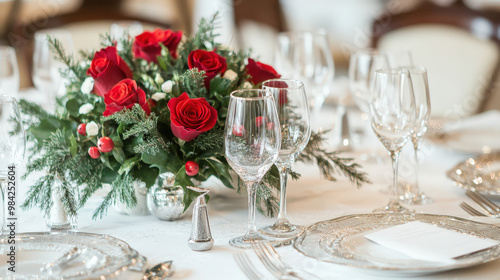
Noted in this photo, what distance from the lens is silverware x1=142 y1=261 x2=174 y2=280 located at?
85cm

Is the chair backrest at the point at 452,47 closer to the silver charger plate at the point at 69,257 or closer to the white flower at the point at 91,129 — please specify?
the white flower at the point at 91,129

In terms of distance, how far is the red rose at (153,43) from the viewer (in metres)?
1.22

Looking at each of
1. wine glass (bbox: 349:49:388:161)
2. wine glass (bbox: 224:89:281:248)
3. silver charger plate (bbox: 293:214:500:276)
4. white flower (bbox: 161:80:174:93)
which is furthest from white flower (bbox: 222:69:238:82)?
wine glass (bbox: 349:49:388:161)

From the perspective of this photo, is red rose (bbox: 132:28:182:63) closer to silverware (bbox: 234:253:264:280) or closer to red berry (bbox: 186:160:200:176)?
red berry (bbox: 186:160:200:176)

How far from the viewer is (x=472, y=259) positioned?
853 mm

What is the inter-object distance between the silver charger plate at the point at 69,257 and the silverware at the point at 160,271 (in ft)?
0.05

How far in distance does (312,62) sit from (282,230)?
0.64 metres

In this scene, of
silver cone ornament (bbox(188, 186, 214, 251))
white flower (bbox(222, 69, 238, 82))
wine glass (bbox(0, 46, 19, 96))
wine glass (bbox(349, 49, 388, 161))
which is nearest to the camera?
silver cone ornament (bbox(188, 186, 214, 251))

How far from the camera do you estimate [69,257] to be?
2.83 feet

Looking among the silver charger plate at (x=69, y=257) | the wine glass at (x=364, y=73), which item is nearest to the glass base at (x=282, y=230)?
the silver charger plate at (x=69, y=257)

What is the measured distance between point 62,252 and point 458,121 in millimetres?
1134

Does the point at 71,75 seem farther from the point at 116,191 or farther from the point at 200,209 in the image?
the point at 200,209

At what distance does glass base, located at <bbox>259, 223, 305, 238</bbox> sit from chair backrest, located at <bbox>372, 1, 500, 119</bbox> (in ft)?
4.44

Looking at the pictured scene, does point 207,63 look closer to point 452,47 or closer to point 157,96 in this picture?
point 157,96
